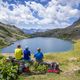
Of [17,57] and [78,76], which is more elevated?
[17,57]

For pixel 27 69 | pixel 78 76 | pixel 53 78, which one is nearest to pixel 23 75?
pixel 27 69

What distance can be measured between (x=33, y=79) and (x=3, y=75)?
4465mm

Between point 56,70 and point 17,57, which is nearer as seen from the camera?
point 56,70

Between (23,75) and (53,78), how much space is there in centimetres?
386

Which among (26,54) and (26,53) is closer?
(26,53)

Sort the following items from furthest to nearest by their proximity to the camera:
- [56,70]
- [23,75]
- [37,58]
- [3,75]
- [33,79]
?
1. [37,58]
2. [56,70]
3. [23,75]
4. [33,79]
5. [3,75]

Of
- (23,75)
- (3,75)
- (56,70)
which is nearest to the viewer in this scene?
(3,75)

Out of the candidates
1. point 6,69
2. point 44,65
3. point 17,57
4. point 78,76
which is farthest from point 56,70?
point 6,69

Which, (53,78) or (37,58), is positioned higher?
(37,58)

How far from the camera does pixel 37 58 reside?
33688mm

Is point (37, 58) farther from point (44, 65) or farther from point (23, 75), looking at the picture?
point (23, 75)

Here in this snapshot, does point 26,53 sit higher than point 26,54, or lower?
higher

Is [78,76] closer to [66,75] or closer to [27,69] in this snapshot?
[66,75]

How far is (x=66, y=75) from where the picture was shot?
29000 mm
